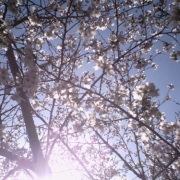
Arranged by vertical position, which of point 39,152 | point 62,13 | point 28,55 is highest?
point 62,13

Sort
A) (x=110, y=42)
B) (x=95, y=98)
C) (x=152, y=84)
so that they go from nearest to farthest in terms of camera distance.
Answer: (x=152, y=84) < (x=95, y=98) < (x=110, y=42)

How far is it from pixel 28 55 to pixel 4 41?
17.4 inches

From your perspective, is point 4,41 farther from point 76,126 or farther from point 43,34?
point 43,34

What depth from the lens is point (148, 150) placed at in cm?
558

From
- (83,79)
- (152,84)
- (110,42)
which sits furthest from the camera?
(110,42)

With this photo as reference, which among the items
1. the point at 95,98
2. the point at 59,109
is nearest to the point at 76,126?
the point at 95,98

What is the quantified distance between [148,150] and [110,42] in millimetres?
2871

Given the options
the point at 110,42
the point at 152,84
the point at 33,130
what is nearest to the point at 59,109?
the point at 33,130

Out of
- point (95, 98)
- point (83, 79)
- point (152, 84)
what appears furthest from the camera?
point (95, 98)

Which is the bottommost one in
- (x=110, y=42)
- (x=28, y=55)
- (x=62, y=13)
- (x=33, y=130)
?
(x=33, y=130)

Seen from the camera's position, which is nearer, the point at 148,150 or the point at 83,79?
the point at 83,79

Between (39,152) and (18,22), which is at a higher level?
(18,22)

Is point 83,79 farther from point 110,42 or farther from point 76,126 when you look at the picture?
point 110,42

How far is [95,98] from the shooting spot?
4430 millimetres
